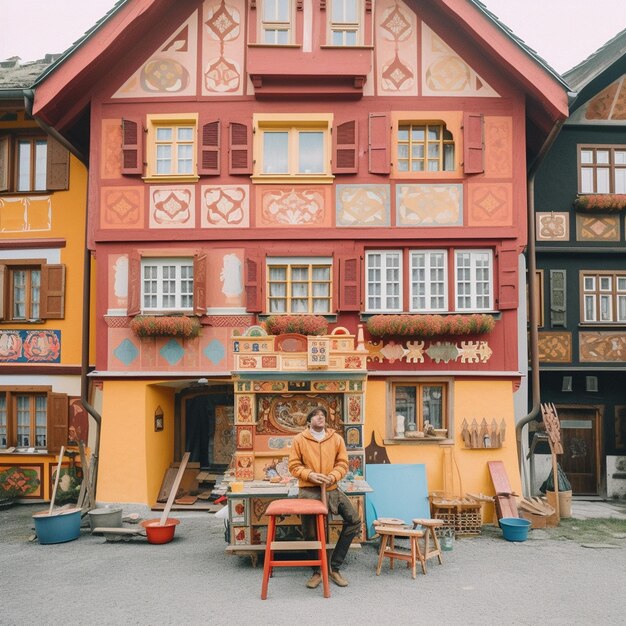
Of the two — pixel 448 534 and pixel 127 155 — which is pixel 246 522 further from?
pixel 127 155

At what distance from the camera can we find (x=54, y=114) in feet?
38.8

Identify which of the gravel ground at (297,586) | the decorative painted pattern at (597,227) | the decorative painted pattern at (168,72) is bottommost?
the gravel ground at (297,586)

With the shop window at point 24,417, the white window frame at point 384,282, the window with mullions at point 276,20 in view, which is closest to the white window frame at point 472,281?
the white window frame at point 384,282

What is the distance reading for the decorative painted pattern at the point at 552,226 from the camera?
13.6m

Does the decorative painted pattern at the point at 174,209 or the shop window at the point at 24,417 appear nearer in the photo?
the decorative painted pattern at the point at 174,209

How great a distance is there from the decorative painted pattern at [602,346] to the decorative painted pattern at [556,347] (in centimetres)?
26

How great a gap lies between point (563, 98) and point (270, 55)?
533cm

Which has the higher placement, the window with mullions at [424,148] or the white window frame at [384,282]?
the window with mullions at [424,148]

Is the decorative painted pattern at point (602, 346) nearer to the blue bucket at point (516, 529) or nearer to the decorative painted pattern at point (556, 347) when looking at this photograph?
the decorative painted pattern at point (556, 347)

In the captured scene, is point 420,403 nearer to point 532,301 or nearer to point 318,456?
point 532,301

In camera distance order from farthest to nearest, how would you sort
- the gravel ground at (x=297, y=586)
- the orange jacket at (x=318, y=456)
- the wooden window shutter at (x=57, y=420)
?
the wooden window shutter at (x=57, y=420) < the orange jacket at (x=318, y=456) < the gravel ground at (x=297, y=586)

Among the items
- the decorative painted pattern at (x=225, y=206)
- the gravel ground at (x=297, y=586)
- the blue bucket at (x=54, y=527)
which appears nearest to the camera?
the gravel ground at (x=297, y=586)

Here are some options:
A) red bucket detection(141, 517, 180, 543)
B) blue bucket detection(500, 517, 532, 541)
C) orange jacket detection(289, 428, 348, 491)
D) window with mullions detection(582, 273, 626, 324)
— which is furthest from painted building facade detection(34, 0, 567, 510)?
orange jacket detection(289, 428, 348, 491)

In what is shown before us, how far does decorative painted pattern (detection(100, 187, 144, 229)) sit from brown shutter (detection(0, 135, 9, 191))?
2904mm
